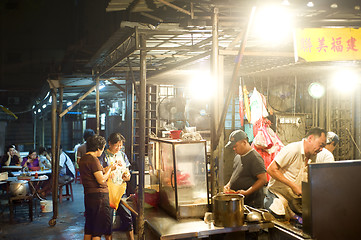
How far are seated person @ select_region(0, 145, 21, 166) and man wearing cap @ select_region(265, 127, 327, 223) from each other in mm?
13071

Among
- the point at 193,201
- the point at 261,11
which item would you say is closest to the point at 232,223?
the point at 193,201

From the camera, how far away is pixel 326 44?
5.36 meters

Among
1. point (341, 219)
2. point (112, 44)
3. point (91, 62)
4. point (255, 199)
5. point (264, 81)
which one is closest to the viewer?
point (341, 219)

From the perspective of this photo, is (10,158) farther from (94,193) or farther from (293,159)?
(293,159)

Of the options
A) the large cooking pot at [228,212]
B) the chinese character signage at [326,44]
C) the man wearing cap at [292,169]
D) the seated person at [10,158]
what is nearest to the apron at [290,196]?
the man wearing cap at [292,169]

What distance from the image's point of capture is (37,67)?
96.0ft

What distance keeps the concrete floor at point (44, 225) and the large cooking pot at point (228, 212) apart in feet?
15.9

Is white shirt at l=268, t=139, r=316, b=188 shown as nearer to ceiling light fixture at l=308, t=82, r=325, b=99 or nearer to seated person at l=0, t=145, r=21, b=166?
ceiling light fixture at l=308, t=82, r=325, b=99

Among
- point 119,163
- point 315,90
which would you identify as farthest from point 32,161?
point 315,90

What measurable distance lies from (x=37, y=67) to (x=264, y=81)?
2336 centimetres

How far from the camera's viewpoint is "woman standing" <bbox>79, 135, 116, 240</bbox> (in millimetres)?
6371

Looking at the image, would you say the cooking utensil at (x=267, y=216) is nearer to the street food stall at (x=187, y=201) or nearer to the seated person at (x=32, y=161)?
the street food stall at (x=187, y=201)

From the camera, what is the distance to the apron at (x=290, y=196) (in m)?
5.38

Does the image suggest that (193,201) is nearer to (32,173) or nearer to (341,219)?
(341,219)
